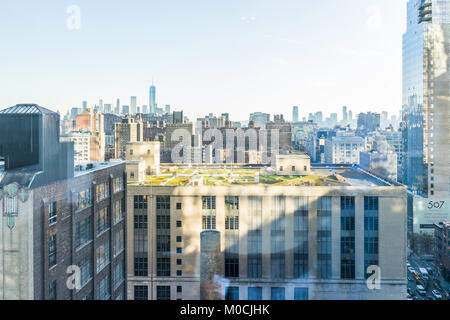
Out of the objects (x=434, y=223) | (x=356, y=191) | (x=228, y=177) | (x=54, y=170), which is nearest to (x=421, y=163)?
(x=434, y=223)

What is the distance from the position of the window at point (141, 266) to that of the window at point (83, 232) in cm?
370

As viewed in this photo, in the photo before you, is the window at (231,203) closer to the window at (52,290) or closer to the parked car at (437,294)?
the parked car at (437,294)

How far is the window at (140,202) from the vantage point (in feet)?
21.4

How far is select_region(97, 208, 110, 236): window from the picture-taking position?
2988mm

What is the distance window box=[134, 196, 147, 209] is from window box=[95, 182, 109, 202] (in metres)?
3.42

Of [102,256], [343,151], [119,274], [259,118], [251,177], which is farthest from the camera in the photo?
[343,151]

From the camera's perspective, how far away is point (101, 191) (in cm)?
304

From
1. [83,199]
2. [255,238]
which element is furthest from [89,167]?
[255,238]

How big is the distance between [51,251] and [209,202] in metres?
4.32

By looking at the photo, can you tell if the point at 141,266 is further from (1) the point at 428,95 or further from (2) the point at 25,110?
(1) the point at 428,95

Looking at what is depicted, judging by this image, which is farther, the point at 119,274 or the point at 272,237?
the point at 272,237

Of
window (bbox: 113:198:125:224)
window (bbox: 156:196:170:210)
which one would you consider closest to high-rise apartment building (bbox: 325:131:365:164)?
window (bbox: 156:196:170:210)
